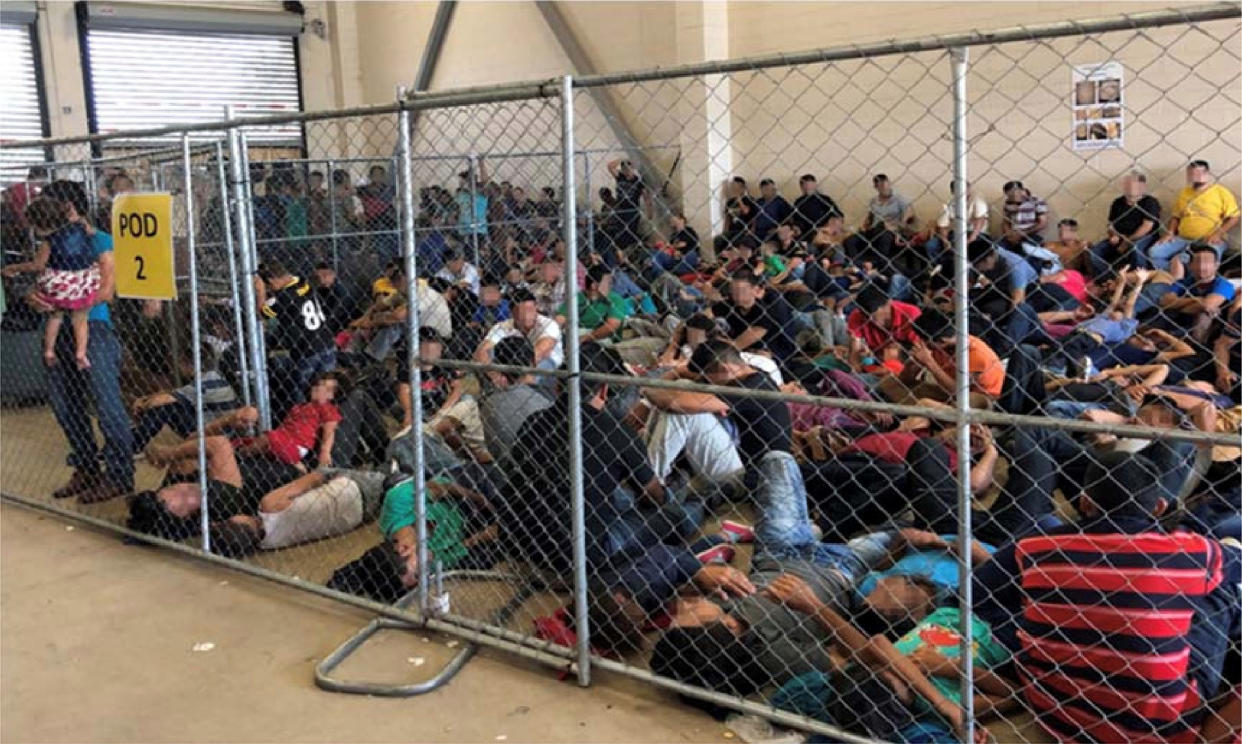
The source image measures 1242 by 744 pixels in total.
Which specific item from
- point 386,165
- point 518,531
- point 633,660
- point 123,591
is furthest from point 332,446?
point 386,165

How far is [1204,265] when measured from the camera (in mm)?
7648

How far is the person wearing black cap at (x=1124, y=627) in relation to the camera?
9.89ft

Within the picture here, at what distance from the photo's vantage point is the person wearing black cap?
3016mm

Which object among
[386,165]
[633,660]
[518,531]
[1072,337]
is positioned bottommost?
[633,660]

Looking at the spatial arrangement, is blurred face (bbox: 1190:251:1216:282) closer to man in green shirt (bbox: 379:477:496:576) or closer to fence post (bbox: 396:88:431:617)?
man in green shirt (bbox: 379:477:496:576)

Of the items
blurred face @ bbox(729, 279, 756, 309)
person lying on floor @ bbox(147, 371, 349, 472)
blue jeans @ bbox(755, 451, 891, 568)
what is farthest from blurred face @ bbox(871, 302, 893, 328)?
person lying on floor @ bbox(147, 371, 349, 472)

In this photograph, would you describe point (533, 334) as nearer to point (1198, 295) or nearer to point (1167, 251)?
point (1198, 295)

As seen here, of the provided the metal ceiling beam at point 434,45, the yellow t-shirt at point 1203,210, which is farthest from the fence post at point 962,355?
the metal ceiling beam at point 434,45

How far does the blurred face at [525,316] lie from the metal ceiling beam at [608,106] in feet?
16.5

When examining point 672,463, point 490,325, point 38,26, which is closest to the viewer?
point 672,463

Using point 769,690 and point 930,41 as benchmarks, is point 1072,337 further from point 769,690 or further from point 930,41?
point 930,41

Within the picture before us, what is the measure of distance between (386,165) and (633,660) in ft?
32.9

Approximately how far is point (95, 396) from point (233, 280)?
3.28 ft

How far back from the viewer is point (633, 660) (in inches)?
159
